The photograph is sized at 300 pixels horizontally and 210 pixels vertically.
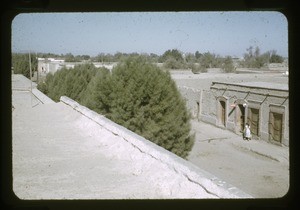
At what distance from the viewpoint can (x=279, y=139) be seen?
1370cm

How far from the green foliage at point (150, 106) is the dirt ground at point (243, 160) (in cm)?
111

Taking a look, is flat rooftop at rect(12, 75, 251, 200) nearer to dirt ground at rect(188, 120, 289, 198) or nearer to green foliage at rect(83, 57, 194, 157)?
dirt ground at rect(188, 120, 289, 198)

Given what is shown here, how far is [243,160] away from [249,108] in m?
2.84

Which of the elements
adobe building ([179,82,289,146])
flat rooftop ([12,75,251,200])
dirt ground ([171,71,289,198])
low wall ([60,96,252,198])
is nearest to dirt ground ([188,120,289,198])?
dirt ground ([171,71,289,198])

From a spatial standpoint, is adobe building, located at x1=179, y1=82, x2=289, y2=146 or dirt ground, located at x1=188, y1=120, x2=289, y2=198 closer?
dirt ground, located at x1=188, y1=120, x2=289, y2=198

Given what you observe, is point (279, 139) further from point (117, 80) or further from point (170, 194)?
point (170, 194)

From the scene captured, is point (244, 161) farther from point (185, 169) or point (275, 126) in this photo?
point (185, 169)

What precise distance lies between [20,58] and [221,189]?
90.4 feet

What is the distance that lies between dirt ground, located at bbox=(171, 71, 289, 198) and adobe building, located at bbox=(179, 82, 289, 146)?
459 millimetres

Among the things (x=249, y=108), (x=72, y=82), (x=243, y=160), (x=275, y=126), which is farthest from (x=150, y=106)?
(x=72, y=82)

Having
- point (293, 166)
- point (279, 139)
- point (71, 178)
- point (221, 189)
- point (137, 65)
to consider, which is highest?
point (137, 65)

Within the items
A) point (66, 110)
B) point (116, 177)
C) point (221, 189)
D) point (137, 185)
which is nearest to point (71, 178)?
point (116, 177)

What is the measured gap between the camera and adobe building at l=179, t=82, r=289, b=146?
43.1 ft

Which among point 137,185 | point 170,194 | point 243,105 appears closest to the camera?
point 170,194
